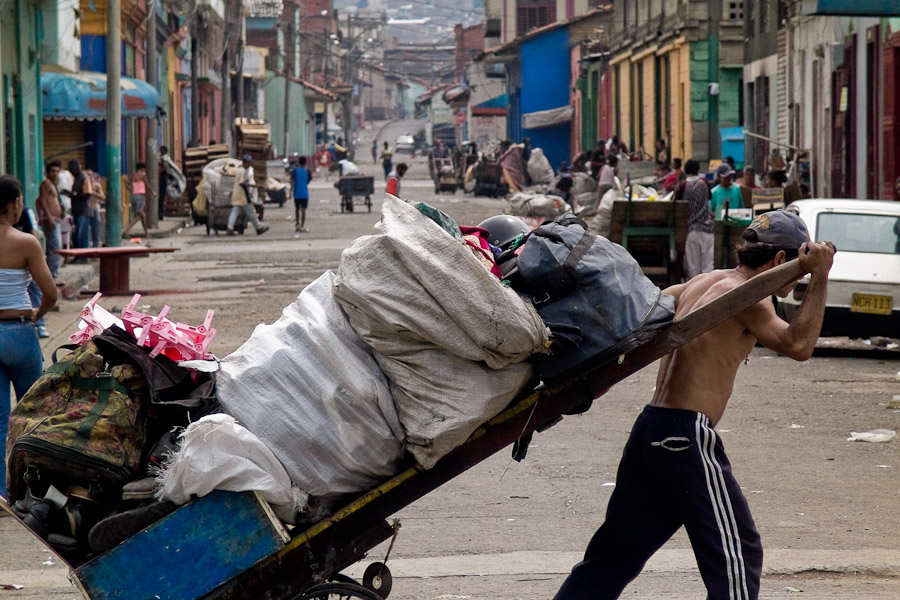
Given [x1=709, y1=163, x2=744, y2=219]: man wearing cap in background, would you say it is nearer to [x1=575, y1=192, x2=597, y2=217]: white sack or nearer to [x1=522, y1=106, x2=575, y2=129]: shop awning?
[x1=575, y1=192, x2=597, y2=217]: white sack

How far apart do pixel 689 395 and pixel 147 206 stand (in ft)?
84.2

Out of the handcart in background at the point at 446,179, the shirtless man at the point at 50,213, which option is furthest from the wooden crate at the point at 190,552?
the handcart in background at the point at 446,179

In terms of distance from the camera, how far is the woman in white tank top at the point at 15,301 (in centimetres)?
659

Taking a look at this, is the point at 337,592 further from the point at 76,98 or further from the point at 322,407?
the point at 76,98

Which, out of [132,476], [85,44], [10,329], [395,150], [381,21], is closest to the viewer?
[132,476]

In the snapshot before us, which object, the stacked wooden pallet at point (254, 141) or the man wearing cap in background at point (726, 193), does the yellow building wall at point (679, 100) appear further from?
the man wearing cap in background at point (726, 193)

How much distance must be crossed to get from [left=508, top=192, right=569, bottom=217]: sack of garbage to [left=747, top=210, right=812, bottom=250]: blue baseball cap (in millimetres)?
15524

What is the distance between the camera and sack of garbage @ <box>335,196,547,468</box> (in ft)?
12.5

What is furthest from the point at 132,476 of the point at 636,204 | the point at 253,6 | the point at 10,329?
the point at 253,6

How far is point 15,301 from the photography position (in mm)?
6680

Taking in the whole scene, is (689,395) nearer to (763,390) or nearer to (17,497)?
(17,497)

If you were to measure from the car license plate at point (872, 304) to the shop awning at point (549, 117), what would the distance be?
146 ft

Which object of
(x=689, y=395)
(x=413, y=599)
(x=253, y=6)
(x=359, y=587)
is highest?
(x=253, y=6)

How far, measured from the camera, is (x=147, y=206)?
28.7 metres
